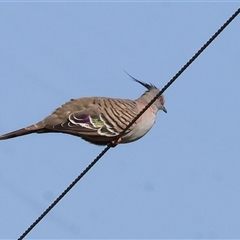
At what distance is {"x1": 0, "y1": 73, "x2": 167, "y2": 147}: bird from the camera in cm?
764

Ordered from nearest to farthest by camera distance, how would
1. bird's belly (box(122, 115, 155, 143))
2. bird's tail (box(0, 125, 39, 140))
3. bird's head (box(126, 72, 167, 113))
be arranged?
bird's tail (box(0, 125, 39, 140)) < bird's belly (box(122, 115, 155, 143)) < bird's head (box(126, 72, 167, 113))

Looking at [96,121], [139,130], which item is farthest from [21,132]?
[139,130]

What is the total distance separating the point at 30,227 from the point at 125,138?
111 inches

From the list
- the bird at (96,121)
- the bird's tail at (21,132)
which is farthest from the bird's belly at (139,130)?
the bird's tail at (21,132)

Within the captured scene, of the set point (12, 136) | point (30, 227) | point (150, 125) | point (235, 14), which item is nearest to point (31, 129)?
point (12, 136)

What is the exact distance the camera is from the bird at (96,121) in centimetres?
764

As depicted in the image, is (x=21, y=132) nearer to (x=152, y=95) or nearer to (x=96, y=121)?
(x=96, y=121)

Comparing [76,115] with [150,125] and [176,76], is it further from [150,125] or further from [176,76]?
[176,76]

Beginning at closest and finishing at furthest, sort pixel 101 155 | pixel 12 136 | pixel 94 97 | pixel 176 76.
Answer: pixel 176 76 → pixel 101 155 → pixel 12 136 → pixel 94 97

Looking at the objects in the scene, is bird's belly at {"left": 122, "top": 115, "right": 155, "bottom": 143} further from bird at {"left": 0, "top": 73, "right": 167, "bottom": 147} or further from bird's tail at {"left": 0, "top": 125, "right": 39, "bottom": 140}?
bird's tail at {"left": 0, "top": 125, "right": 39, "bottom": 140}

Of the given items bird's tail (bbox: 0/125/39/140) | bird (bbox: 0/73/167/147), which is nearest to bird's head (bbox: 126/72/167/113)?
bird (bbox: 0/73/167/147)

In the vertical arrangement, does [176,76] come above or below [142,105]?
below

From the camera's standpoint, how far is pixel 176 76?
5.29 meters

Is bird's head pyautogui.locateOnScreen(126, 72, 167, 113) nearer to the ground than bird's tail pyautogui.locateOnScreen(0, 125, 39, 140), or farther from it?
farther from it
